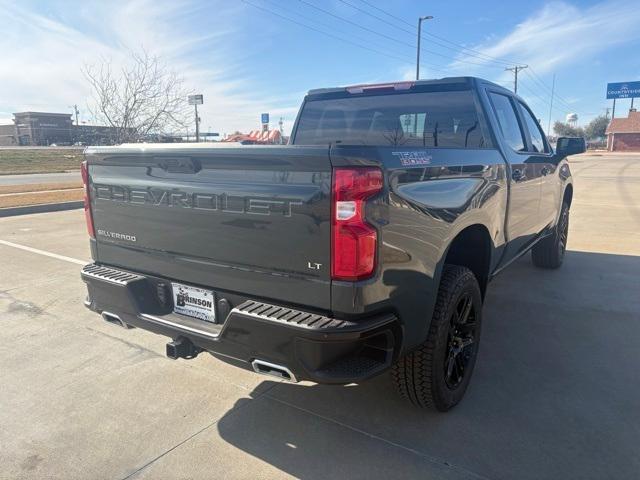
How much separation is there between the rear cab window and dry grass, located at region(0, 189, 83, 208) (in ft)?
32.3

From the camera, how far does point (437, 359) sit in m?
2.66

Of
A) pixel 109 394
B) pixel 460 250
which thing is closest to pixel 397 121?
pixel 460 250

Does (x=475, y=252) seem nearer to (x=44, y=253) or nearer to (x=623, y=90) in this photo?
(x=44, y=253)

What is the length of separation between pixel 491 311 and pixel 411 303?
2.59 m

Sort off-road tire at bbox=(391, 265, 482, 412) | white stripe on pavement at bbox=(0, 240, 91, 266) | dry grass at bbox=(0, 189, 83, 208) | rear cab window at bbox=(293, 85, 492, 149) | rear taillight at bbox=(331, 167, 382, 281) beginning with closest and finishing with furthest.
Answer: rear taillight at bbox=(331, 167, 382, 281) < off-road tire at bbox=(391, 265, 482, 412) < rear cab window at bbox=(293, 85, 492, 149) < white stripe on pavement at bbox=(0, 240, 91, 266) < dry grass at bbox=(0, 189, 83, 208)

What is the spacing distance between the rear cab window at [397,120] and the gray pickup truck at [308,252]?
16 cm

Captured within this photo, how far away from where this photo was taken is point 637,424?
282cm

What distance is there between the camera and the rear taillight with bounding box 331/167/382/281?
6.83 feet

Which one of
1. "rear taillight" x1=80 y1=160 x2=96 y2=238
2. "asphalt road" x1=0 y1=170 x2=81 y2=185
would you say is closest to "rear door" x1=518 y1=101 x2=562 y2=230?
"rear taillight" x1=80 y1=160 x2=96 y2=238

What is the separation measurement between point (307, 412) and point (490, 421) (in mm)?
1056

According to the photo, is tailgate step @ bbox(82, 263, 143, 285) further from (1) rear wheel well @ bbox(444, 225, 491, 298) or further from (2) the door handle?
(2) the door handle

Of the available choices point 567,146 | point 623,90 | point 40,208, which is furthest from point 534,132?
point 623,90

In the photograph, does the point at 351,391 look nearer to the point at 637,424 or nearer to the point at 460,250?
the point at 460,250

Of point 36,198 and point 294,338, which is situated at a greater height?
point 294,338
